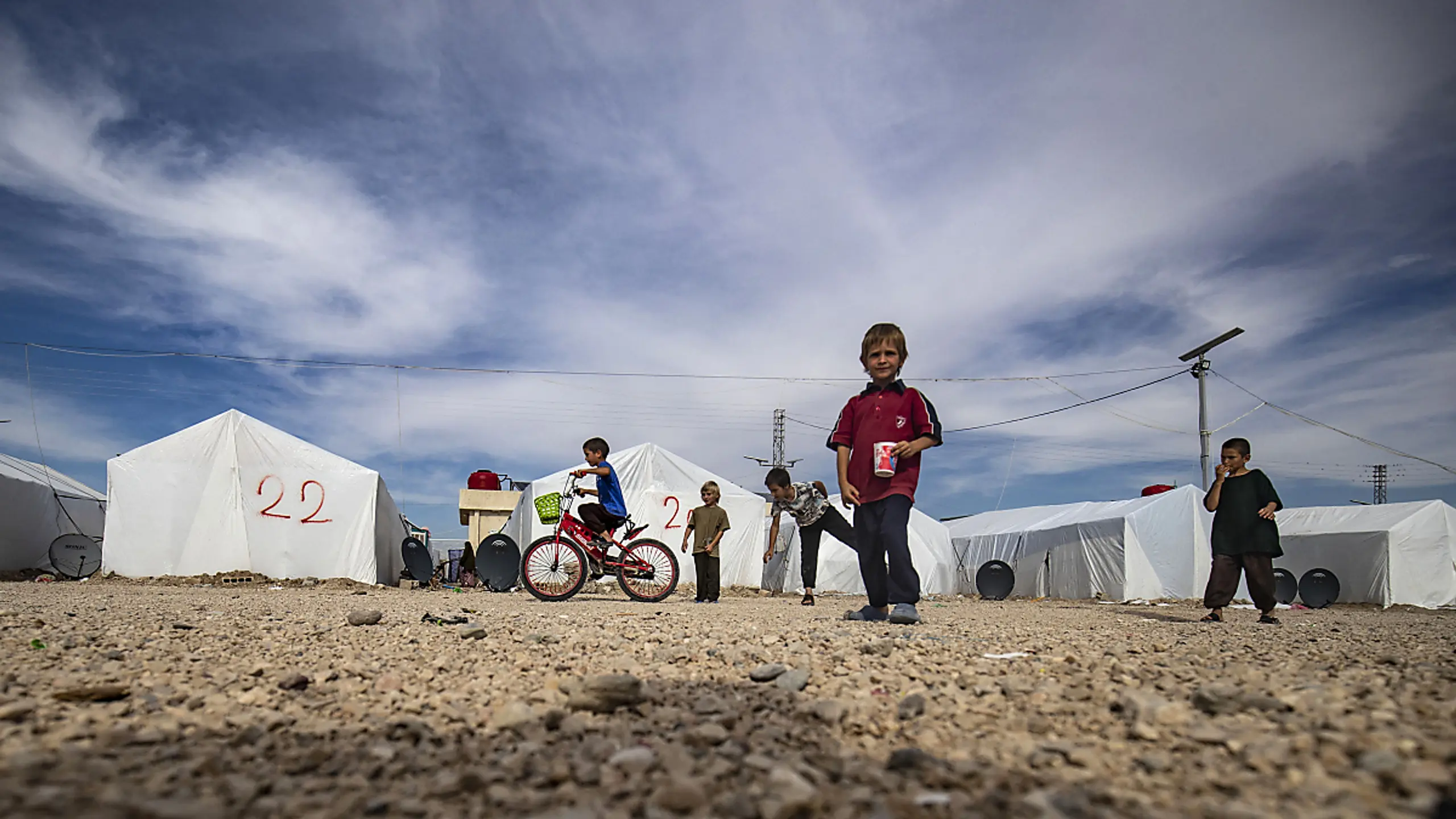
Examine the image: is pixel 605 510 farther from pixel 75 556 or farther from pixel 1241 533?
pixel 75 556

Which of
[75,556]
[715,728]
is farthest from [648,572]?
[75,556]

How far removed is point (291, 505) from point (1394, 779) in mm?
17268

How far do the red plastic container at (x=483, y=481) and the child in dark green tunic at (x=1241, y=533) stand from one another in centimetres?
1917

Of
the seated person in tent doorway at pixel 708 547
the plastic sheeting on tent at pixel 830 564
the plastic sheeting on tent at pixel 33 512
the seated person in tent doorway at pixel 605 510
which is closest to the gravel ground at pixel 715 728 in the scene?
the seated person in tent doorway at pixel 605 510

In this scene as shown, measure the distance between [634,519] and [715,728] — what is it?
1598 cm

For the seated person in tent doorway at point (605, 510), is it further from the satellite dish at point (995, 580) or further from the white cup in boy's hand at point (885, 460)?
the satellite dish at point (995, 580)

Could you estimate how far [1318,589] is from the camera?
16.9 m

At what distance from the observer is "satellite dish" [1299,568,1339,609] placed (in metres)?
16.7

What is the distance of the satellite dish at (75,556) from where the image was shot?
45.3 feet

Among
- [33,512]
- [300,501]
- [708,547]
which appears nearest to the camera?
[708,547]

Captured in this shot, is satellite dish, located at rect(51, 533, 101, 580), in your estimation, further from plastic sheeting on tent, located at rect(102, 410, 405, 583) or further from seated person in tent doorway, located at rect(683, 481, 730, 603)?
seated person in tent doorway, located at rect(683, 481, 730, 603)

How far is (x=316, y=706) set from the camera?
2.16 meters

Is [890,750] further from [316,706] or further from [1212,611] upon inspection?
[1212,611]

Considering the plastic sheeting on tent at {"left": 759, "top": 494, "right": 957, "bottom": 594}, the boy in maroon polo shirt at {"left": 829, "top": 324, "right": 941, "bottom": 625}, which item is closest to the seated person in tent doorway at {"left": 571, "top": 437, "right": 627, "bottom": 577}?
the boy in maroon polo shirt at {"left": 829, "top": 324, "right": 941, "bottom": 625}
